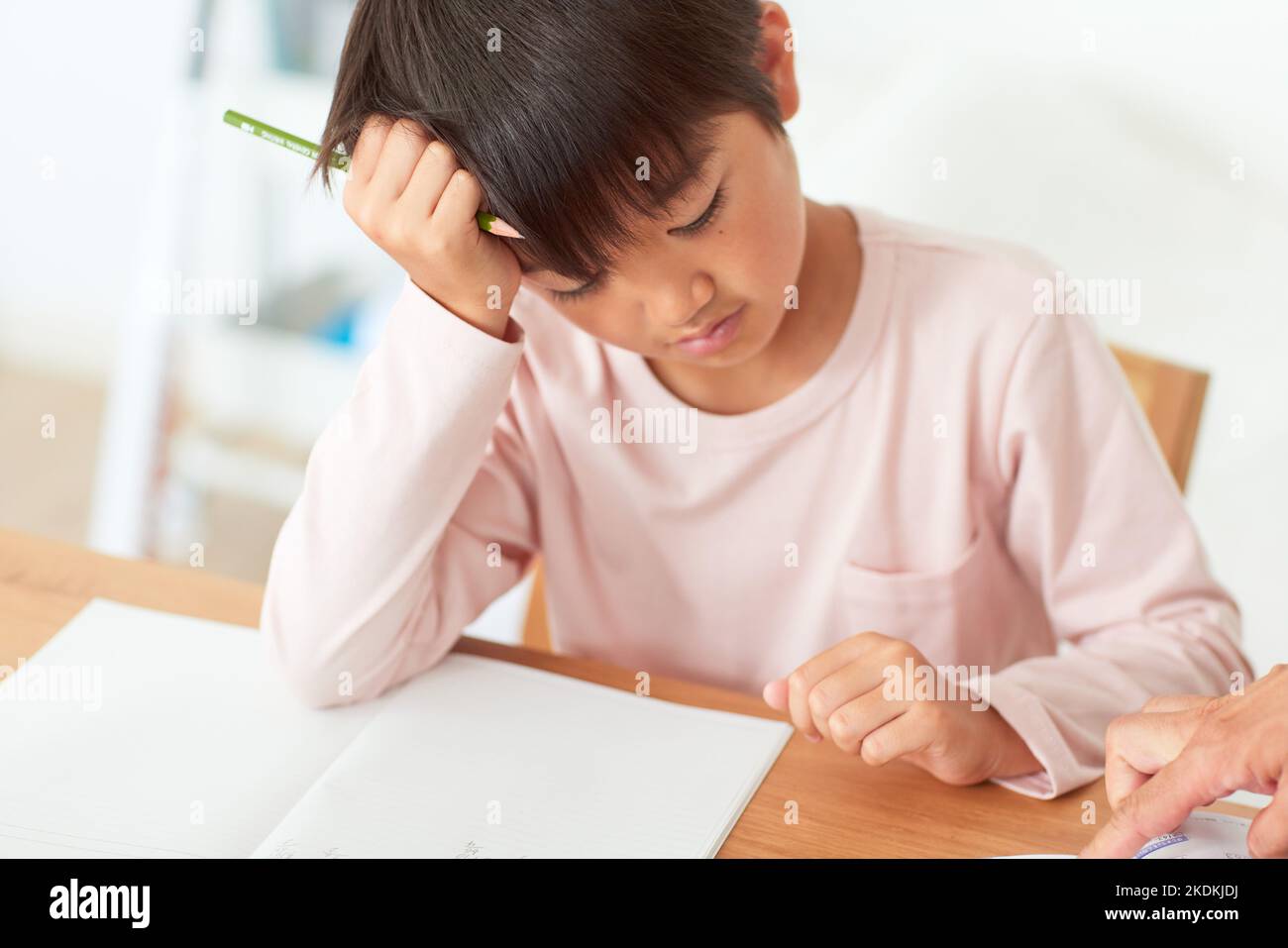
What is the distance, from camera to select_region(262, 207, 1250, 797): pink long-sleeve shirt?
0.88 meters

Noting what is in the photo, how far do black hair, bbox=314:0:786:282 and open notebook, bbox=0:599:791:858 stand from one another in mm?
291

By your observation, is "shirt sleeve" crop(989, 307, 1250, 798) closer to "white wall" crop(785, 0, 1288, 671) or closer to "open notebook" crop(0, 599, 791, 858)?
"open notebook" crop(0, 599, 791, 858)

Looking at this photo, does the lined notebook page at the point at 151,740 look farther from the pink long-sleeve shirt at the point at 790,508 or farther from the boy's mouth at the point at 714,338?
the boy's mouth at the point at 714,338

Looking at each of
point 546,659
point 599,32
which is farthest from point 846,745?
point 599,32

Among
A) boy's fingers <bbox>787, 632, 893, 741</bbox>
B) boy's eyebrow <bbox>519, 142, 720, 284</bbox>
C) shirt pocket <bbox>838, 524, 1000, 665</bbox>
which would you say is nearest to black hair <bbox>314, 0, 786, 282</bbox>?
boy's eyebrow <bbox>519, 142, 720, 284</bbox>

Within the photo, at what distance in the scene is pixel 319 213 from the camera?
6.64 feet

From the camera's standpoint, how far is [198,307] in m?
2.10

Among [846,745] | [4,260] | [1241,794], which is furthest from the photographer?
[4,260]

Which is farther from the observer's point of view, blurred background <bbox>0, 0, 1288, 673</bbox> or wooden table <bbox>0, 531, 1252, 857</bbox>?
blurred background <bbox>0, 0, 1288, 673</bbox>

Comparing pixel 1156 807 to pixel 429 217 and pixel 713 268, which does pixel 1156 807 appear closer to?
pixel 713 268

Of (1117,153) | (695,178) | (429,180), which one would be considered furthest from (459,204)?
(1117,153)

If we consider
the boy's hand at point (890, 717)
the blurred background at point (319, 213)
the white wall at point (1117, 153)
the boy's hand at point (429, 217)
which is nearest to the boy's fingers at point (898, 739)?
the boy's hand at point (890, 717)

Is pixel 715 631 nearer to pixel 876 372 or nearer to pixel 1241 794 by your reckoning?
pixel 876 372
